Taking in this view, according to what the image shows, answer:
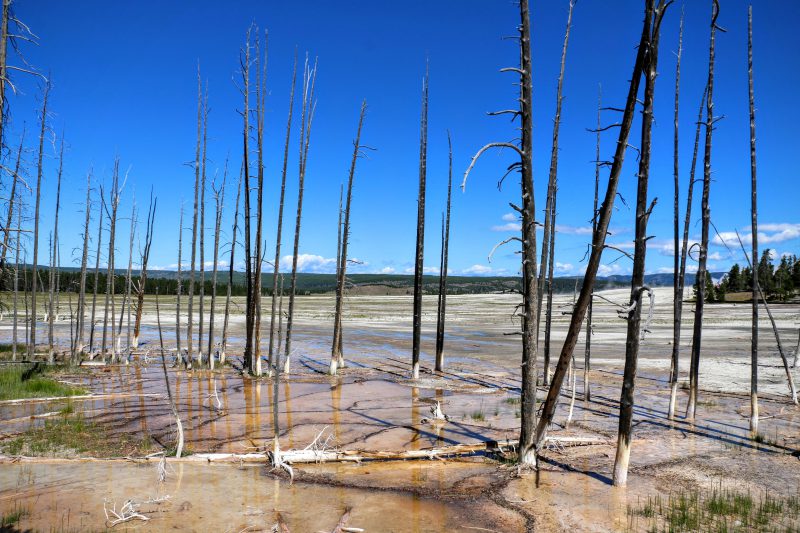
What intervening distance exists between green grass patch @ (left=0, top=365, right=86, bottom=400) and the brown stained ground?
1051 millimetres

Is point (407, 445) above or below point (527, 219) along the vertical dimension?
below

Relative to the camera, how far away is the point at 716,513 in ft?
24.6

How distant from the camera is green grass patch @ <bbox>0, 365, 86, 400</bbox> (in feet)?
49.6

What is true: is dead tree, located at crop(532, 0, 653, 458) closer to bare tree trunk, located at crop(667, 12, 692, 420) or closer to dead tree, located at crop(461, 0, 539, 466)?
dead tree, located at crop(461, 0, 539, 466)

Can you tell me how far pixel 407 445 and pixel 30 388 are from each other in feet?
38.4

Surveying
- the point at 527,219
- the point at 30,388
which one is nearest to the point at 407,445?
the point at 527,219

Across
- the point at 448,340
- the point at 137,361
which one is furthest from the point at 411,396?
the point at 448,340

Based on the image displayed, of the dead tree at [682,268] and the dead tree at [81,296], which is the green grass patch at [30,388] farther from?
the dead tree at [682,268]

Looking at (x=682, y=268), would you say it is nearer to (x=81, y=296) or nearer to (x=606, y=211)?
(x=606, y=211)

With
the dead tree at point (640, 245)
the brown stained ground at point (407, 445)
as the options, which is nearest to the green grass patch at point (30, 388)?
the brown stained ground at point (407, 445)

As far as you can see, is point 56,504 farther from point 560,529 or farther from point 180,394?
point 180,394

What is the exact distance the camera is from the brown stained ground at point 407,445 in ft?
24.7

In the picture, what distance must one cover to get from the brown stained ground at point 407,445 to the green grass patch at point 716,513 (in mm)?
283

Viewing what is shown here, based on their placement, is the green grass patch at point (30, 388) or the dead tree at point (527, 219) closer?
the dead tree at point (527, 219)
